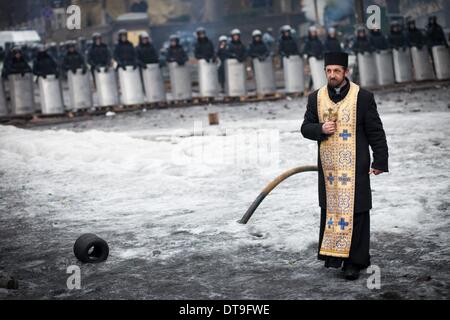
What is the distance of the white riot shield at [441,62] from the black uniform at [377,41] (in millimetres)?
1386

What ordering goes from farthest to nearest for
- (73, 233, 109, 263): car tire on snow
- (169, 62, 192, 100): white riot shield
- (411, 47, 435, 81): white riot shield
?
(411, 47, 435, 81): white riot shield, (169, 62, 192, 100): white riot shield, (73, 233, 109, 263): car tire on snow

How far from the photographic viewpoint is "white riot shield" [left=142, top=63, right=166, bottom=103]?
Answer: 19.1m

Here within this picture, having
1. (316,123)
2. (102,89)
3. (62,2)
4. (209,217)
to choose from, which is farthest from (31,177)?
(62,2)

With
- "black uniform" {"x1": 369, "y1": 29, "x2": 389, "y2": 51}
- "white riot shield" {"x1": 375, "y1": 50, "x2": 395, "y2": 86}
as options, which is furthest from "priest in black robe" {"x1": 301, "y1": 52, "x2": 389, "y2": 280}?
"white riot shield" {"x1": 375, "y1": 50, "x2": 395, "y2": 86}

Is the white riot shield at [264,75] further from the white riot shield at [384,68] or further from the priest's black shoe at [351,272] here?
the priest's black shoe at [351,272]

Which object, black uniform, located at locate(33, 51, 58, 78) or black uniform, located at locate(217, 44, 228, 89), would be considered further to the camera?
black uniform, located at locate(217, 44, 228, 89)

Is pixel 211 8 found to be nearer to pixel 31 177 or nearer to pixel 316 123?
pixel 31 177

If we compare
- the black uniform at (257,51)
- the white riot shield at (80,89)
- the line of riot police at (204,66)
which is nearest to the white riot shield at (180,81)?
the line of riot police at (204,66)

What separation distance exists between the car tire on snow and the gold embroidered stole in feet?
5.93

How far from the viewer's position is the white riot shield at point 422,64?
66.8 ft

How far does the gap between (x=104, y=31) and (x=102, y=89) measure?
24024 mm

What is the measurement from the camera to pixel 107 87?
1900 centimetres

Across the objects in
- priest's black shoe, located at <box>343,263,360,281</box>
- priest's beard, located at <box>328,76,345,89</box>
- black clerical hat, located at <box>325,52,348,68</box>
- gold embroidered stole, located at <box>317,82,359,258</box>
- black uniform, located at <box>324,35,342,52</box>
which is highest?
black uniform, located at <box>324,35,342,52</box>

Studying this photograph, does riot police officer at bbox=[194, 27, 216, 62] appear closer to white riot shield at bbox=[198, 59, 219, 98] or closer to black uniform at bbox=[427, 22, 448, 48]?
white riot shield at bbox=[198, 59, 219, 98]
